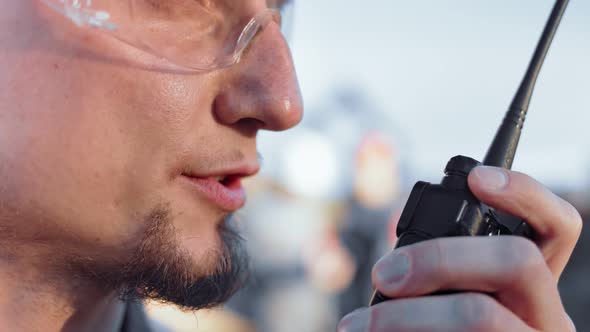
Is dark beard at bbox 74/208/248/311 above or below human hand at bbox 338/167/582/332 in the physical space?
below

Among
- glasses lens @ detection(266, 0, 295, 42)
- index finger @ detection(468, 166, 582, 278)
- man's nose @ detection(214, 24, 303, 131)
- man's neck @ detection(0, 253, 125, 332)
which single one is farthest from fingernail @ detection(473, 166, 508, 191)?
man's neck @ detection(0, 253, 125, 332)

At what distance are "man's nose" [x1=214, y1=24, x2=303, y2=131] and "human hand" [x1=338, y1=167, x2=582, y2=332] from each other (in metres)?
0.62

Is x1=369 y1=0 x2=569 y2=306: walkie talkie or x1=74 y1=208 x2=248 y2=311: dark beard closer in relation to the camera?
x1=369 y1=0 x2=569 y2=306: walkie talkie

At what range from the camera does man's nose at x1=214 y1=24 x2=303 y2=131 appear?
1.62 meters

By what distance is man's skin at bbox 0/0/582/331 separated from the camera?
58.7 inches

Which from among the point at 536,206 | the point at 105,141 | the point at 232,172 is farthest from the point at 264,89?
the point at 536,206

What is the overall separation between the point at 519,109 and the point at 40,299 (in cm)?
131

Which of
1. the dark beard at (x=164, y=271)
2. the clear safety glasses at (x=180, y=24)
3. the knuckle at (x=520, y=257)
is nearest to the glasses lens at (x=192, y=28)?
the clear safety glasses at (x=180, y=24)

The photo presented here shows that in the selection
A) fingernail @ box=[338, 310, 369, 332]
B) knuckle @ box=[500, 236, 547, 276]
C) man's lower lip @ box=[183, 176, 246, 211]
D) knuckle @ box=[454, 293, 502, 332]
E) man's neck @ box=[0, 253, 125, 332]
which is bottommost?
man's neck @ box=[0, 253, 125, 332]

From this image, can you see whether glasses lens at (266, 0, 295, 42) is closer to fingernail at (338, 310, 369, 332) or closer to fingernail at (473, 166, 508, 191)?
fingernail at (473, 166, 508, 191)

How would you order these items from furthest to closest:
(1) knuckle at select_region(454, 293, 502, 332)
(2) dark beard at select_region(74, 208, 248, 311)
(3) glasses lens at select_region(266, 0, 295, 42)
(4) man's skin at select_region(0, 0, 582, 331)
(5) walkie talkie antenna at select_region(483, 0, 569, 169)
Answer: (3) glasses lens at select_region(266, 0, 295, 42)
(2) dark beard at select_region(74, 208, 248, 311)
(4) man's skin at select_region(0, 0, 582, 331)
(5) walkie talkie antenna at select_region(483, 0, 569, 169)
(1) knuckle at select_region(454, 293, 502, 332)

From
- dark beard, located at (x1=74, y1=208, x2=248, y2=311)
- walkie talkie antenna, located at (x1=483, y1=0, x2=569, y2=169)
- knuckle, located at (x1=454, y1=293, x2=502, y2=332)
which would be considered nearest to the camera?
knuckle, located at (x1=454, y1=293, x2=502, y2=332)

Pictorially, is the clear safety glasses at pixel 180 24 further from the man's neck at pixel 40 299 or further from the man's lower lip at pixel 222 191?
the man's neck at pixel 40 299

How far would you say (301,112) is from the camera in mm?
1785
